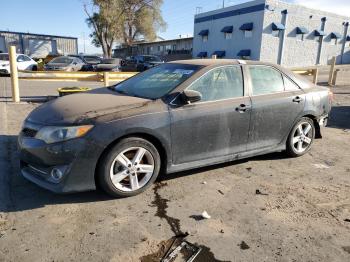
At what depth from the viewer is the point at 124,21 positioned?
159 ft

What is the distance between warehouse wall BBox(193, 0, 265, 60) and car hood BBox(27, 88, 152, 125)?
31.6 meters

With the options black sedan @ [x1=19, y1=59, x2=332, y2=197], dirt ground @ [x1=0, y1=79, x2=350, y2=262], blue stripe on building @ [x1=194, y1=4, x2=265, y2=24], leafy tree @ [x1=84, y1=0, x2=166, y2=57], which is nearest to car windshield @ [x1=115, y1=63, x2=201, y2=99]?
black sedan @ [x1=19, y1=59, x2=332, y2=197]

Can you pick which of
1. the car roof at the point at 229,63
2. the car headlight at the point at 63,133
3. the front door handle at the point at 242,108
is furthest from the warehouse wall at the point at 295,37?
the car headlight at the point at 63,133

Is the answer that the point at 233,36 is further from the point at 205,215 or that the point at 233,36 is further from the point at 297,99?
the point at 205,215


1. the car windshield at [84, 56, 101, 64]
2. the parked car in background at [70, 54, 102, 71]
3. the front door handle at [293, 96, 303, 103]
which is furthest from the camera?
the car windshield at [84, 56, 101, 64]

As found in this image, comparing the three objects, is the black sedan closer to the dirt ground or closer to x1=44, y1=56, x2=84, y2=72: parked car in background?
the dirt ground

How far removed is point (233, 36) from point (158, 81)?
34.3 m

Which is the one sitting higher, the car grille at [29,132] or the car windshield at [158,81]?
the car windshield at [158,81]

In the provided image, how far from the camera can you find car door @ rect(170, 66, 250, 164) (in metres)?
4.15

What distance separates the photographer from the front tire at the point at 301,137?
541 centimetres

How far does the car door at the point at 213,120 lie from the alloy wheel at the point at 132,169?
36 cm

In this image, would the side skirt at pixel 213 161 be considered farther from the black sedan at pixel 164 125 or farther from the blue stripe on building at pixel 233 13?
the blue stripe on building at pixel 233 13

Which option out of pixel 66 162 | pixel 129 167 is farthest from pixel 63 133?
pixel 129 167

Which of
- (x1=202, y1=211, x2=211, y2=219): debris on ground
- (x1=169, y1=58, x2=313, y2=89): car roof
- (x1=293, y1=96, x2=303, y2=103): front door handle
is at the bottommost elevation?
(x1=202, y1=211, x2=211, y2=219): debris on ground
